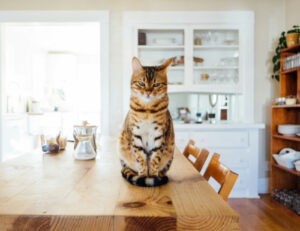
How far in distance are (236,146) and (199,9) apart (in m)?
1.80

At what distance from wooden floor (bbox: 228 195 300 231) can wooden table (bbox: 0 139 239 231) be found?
158cm

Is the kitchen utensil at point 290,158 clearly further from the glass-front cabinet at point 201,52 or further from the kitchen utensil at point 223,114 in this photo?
the kitchen utensil at point 223,114

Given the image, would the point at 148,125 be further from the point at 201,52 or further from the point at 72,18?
the point at 72,18

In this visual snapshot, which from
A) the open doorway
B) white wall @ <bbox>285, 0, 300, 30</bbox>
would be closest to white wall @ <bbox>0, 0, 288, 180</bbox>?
white wall @ <bbox>285, 0, 300, 30</bbox>

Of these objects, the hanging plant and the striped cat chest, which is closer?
the striped cat chest

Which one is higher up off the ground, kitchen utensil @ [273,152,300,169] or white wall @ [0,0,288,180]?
white wall @ [0,0,288,180]

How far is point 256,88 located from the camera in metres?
3.00

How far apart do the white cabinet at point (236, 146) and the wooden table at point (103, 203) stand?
1795 millimetres

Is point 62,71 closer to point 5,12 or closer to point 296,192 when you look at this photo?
point 5,12

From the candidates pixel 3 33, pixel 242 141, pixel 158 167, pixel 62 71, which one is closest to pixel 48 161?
pixel 158 167

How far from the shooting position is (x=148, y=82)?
72 cm

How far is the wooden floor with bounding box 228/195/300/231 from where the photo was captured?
2020mm

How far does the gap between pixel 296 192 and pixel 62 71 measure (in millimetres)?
5368

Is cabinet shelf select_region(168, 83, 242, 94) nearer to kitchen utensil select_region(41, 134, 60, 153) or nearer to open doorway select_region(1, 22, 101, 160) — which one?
open doorway select_region(1, 22, 101, 160)
